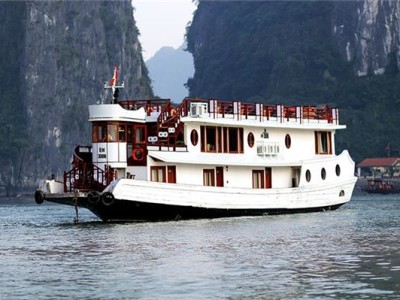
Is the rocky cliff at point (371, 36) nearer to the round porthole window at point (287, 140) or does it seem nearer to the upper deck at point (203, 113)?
the upper deck at point (203, 113)

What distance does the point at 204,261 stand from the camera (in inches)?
1109

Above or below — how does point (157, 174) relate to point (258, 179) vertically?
above

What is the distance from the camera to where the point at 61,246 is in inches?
1337

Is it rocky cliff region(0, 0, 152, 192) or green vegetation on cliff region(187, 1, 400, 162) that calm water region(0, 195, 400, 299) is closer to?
rocky cliff region(0, 0, 152, 192)

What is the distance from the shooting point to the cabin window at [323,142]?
2073 inches

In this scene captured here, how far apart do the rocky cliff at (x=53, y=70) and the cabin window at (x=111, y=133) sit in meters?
97.8

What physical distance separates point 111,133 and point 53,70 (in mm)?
104253

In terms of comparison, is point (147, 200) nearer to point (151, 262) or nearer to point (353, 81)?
point (151, 262)

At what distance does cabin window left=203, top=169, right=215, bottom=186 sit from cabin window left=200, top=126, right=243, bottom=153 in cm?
86

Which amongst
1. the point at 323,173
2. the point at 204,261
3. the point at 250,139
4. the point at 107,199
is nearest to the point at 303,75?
the point at 323,173

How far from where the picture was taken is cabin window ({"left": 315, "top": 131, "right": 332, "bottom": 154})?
52.7 metres

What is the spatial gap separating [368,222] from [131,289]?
22855 mm

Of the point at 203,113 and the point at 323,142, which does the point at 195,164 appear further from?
the point at 323,142

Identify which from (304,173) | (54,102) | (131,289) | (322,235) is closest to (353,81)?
(54,102)
